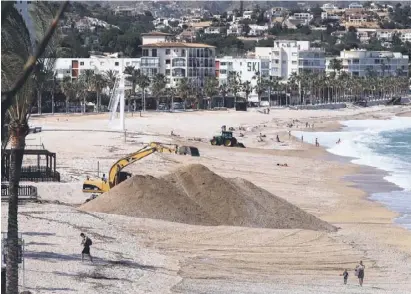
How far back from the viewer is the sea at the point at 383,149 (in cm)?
4747

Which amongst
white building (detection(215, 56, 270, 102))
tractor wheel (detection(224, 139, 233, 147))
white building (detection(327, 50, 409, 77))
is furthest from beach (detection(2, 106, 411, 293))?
white building (detection(327, 50, 409, 77))

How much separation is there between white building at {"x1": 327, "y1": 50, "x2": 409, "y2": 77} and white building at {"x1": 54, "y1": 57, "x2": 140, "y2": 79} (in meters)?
55.5

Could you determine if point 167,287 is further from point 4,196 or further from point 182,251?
point 4,196

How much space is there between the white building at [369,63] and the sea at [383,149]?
63.5m

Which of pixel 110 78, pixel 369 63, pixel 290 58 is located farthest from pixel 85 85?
pixel 369 63

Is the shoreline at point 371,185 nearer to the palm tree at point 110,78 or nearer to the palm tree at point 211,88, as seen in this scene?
the palm tree at point 110,78

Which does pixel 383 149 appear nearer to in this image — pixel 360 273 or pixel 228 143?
pixel 228 143

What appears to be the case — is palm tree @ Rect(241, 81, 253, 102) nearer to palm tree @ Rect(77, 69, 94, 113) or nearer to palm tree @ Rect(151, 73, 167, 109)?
palm tree @ Rect(151, 73, 167, 109)

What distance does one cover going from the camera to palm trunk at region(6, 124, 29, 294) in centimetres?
1830

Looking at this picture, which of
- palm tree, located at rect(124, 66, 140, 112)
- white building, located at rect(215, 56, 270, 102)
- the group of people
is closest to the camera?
the group of people

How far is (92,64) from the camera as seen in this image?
131500 mm

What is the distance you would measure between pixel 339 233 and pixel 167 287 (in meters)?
11.6

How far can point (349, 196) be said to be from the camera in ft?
157

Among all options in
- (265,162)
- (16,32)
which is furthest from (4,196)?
(265,162)
